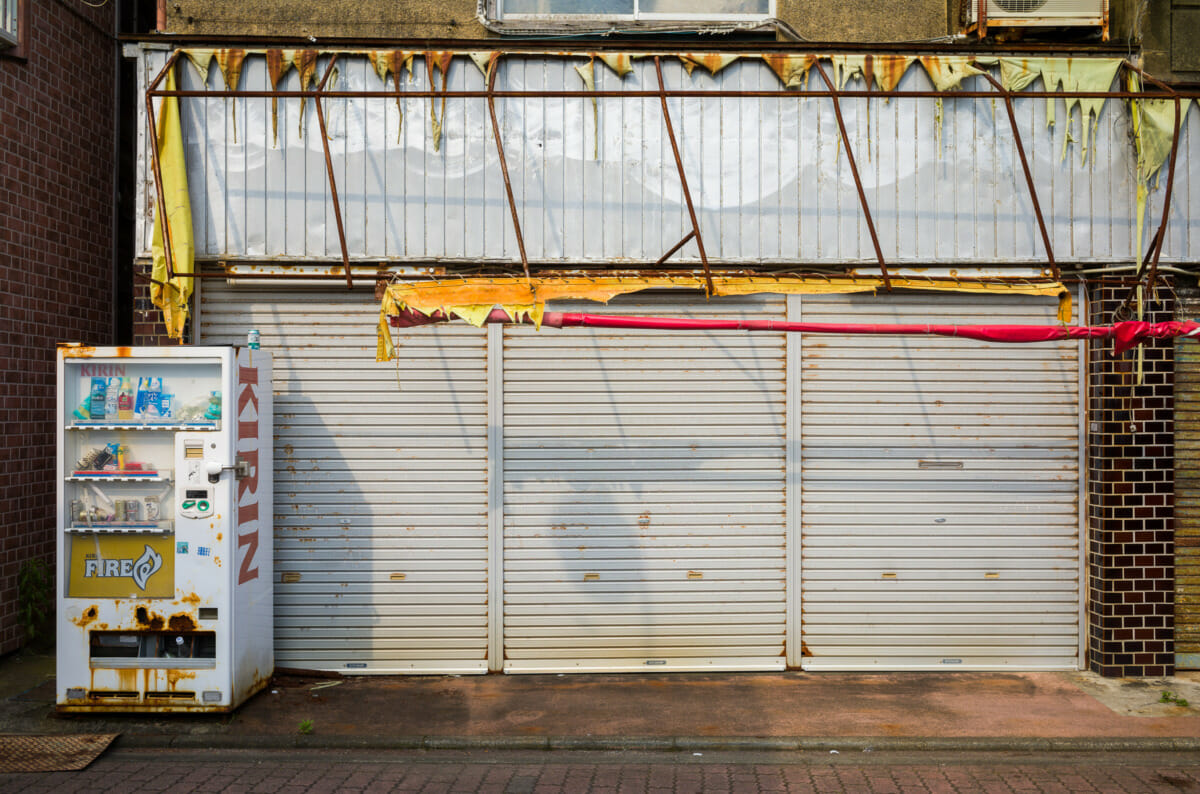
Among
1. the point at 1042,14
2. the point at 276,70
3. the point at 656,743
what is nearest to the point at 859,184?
the point at 1042,14

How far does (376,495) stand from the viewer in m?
8.41

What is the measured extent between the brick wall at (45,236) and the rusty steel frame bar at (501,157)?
4459mm

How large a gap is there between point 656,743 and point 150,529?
158 inches

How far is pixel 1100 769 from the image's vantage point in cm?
637

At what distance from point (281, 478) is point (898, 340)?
18.2 ft

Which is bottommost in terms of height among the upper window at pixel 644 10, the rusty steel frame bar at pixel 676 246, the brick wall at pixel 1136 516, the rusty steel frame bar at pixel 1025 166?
the brick wall at pixel 1136 516

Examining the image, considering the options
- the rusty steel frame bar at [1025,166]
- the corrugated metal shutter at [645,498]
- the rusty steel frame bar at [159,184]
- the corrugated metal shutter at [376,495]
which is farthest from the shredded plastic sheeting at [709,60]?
the rusty steel frame bar at [159,184]

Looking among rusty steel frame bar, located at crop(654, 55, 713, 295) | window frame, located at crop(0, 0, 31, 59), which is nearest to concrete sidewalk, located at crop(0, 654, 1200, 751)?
rusty steel frame bar, located at crop(654, 55, 713, 295)

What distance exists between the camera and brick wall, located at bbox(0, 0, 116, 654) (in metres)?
8.74

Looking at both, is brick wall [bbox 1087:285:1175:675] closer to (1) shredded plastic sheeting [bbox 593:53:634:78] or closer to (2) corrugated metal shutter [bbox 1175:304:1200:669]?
(2) corrugated metal shutter [bbox 1175:304:1200:669]

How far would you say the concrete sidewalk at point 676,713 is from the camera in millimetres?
6730

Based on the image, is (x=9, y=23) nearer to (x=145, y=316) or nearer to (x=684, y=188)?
(x=145, y=316)

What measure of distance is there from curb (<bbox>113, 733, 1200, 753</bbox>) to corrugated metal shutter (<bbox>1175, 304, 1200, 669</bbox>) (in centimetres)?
203

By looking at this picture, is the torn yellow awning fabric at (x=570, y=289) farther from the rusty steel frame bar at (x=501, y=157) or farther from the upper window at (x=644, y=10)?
the upper window at (x=644, y=10)
